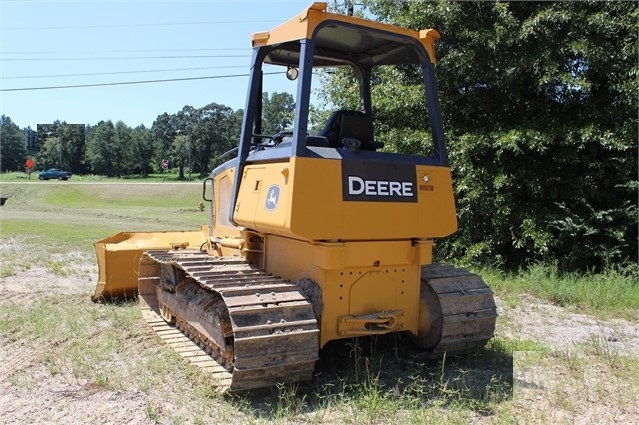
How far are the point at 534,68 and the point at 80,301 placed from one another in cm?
739

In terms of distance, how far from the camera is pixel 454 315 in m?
4.88

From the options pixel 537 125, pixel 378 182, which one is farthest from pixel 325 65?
pixel 537 125

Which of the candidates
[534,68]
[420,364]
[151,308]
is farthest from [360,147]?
[534,68]

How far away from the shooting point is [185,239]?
26.7 ft

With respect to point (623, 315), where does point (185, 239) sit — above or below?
above

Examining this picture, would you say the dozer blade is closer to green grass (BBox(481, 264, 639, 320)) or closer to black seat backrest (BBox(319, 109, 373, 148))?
black seat backrest (BBox(319, 109, 373, 148))

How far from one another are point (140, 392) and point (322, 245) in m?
1.75

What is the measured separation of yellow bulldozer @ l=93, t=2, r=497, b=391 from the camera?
4203 mm

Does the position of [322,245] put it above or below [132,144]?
Answer: below

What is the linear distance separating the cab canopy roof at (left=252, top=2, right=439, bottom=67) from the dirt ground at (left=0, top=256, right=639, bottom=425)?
2.92 meters

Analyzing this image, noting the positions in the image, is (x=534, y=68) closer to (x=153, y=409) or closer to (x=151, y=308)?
(x=151, y=308)

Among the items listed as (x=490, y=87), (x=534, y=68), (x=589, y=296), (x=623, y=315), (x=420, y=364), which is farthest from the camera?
(x=490, y=87)

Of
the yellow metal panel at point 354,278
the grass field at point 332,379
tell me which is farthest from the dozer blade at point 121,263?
the yellow metal panel at point 354,278

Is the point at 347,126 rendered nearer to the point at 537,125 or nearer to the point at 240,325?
the point at 240,325
